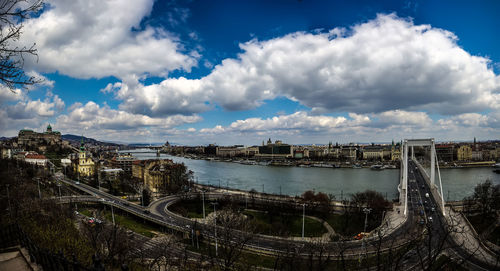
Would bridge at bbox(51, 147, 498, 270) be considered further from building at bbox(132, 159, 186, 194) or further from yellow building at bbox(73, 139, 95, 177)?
yellow building at bbox(73, 139, 95, 177)

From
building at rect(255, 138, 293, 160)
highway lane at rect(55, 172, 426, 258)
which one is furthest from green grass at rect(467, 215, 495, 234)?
building at rect(255, 138, 293, 160)

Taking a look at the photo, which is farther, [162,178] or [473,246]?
[162,178]

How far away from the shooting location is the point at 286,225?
57.1ft

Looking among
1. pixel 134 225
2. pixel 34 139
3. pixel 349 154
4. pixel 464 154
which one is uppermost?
pixel 34 139

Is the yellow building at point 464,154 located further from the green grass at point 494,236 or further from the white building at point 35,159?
the white building at point 35,159

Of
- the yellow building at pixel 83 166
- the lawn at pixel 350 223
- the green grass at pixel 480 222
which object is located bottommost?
the lawn at pixel 350 223

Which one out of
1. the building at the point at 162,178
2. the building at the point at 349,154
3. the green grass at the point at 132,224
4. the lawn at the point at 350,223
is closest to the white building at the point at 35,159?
the building at the point at 162,178

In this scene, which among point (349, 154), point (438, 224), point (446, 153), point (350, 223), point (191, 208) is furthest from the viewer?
point (349, 154)

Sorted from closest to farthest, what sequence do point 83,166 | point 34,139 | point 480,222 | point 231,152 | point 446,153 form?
1. point 480,222
2. point 83,166
3. point 34,139
4. point 446,153
5. point 231,152

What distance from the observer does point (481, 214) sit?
714 inches

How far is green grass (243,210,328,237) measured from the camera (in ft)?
53.3

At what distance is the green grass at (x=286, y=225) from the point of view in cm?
1623

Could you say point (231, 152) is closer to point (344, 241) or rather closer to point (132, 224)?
point (132, 224)

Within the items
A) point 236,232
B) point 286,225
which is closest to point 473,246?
point 286,225
